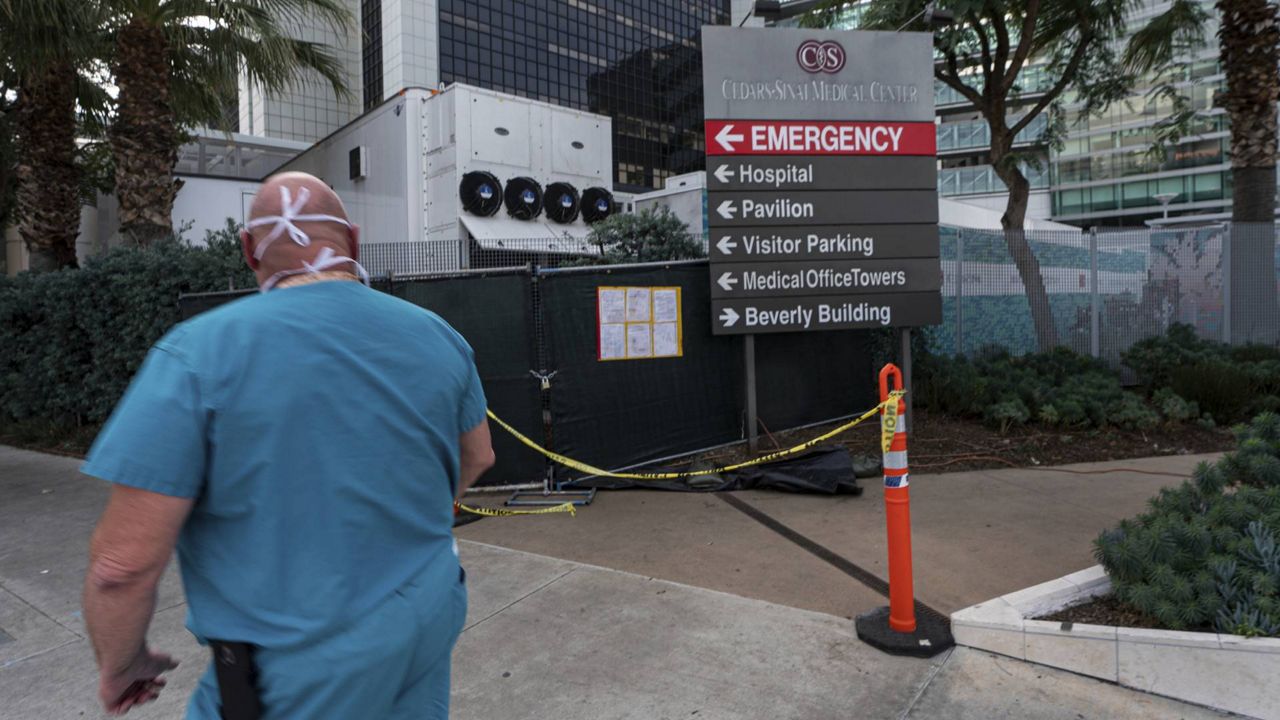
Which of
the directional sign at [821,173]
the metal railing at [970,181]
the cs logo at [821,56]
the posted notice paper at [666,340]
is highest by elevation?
the metal railing at [970,181]

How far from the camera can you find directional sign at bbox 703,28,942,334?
789cm

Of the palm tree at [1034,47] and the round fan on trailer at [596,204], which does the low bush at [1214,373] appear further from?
the round fan on trailer at [596,204]

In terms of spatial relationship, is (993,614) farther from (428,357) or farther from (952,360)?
(952,360)

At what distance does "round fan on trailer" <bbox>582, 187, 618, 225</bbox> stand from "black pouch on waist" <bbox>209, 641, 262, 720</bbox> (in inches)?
467

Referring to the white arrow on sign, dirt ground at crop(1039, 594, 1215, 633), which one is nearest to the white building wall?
the white arrow on sign

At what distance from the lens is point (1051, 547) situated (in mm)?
5242

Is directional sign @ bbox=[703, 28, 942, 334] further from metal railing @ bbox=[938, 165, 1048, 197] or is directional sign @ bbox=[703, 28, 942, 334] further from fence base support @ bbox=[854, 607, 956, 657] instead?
metal railing @ bbox=[938, 165, 1048, 197]

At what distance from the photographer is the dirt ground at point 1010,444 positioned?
777 centimetres

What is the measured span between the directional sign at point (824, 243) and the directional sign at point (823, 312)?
16.7 inches

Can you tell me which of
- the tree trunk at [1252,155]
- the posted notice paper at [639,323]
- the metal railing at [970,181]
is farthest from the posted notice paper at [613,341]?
the metal railing at [970,181]

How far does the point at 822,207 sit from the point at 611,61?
3039cm

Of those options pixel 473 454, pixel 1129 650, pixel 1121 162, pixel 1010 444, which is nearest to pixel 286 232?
pixel 473 454

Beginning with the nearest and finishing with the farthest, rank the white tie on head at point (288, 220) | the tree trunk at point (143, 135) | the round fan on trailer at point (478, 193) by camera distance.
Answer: the white tie on head at point (288, 220) → the tree trunk at point (143, 135) → the round fan on trailer at point (478, 193)

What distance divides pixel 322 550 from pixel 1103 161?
6565 centimetres
